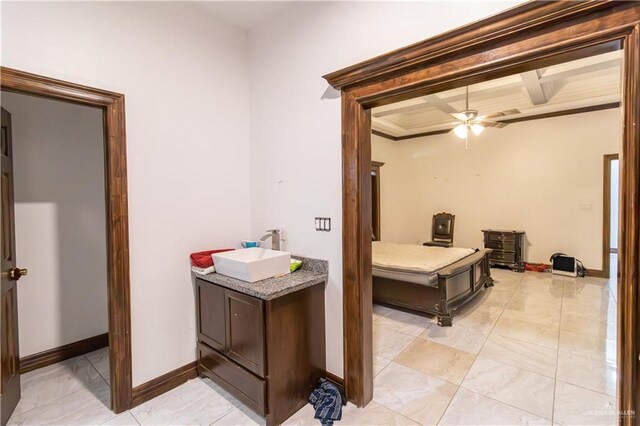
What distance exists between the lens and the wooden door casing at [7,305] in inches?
75.4

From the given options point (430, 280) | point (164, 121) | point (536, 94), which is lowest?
point (430, 280)

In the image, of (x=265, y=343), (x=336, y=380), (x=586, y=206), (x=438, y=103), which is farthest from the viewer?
(x=586, y=206)

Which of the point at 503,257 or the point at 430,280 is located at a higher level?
the point at 430,280

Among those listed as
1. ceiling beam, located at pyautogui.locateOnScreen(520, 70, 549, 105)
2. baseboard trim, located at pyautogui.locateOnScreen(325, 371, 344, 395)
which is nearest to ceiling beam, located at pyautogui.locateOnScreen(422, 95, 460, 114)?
ceiling beam, located at pyautogui.locateOnScreen(520, 70, 549, 105)

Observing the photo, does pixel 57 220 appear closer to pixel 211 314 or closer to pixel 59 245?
pixel 59 245

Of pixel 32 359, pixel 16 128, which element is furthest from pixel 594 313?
pixel 16 128

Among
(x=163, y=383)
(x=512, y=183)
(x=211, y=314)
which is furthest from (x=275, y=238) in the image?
(x=512, y=183)

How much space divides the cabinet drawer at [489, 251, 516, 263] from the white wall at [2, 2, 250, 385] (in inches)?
222

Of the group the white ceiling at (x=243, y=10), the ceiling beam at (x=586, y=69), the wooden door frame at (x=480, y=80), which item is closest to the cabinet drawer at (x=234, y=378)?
the wooden door frame at (x=480, y=80)

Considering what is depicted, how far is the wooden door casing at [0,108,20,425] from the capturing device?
1.91m

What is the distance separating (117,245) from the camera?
2.07m

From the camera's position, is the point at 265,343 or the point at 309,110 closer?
the point at 265,343

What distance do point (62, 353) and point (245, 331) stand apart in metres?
2.09

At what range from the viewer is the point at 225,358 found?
2240 millimetres
